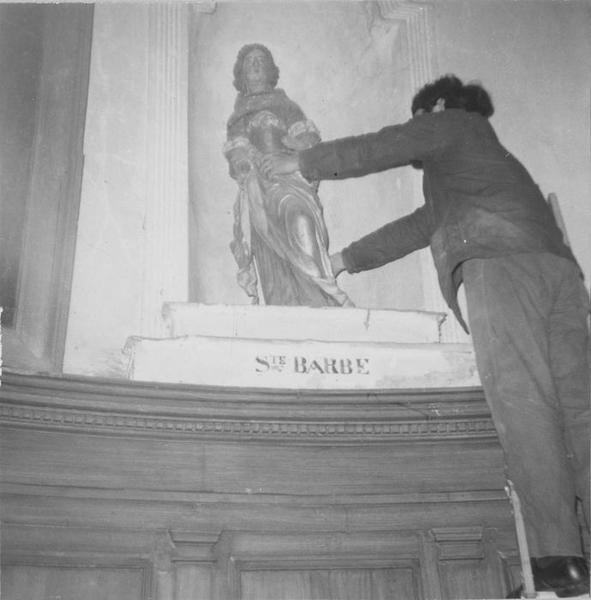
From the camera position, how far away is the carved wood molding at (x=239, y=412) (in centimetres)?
235

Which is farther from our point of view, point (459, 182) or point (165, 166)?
point (165, 166)

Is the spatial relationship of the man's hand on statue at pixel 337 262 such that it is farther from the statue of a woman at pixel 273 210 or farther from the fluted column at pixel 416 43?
the fluted column at pixel 416 43

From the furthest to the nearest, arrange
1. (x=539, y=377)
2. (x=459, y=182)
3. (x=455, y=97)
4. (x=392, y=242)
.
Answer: (x=392, y=242) → (x=455, y=97) → (x=459, y=182) → (x=539, y=377)

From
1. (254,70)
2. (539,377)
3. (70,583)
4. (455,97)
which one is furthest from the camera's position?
(254,70)

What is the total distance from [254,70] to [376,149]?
3.29 feet

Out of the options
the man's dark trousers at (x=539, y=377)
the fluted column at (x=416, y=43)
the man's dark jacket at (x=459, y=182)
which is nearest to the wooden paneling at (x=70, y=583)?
the man's dark trousers at (x=539, y=377)

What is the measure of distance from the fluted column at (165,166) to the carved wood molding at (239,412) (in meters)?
0.64

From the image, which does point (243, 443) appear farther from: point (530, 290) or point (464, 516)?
point (530, 290)

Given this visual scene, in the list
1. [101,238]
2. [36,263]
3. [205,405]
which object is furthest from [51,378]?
[101,238]

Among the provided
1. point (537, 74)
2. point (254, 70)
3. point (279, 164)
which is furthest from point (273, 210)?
point (537, 74)

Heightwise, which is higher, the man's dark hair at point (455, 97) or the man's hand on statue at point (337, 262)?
the man's dark hair at point (455, 97)

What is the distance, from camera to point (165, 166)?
3408mm

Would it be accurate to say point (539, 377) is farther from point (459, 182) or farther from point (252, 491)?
point (252, 491)

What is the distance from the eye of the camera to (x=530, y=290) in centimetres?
250
